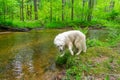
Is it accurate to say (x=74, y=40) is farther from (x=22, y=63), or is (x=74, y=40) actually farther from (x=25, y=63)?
(x=22, y=63)

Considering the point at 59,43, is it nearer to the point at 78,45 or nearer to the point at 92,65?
the point at 78,45

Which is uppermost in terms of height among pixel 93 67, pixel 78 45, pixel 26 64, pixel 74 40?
pixel 74 40

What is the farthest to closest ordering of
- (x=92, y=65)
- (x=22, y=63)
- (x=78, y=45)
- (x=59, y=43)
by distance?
(x=22, y=63) < (x=78, y=45) < (x=59, y=43) < (x=92, y=65)

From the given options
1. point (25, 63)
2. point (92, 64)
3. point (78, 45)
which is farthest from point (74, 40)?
point (25, 63)

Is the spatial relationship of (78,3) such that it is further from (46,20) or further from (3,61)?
(3,61)

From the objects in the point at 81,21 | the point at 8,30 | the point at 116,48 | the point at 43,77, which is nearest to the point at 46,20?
the point at 81,21

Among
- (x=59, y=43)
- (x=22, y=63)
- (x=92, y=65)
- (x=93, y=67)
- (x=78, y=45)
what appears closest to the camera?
(x=93, y=67)

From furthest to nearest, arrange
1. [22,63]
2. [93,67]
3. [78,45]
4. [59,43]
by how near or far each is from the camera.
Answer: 1. [22,63]
2. [78,45]
3. [59,43]
4. [93,67]

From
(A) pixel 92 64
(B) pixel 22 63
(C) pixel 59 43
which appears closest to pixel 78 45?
(C) pixel 59 43

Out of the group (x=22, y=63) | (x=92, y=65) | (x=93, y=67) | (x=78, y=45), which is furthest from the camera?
(x=22, y=63)

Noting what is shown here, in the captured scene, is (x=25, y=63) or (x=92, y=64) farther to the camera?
(x=25, y=63)

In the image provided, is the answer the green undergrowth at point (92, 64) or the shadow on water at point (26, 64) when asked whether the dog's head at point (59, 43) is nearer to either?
the green undergrowth at point (92, 64)

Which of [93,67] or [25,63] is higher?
[93,67]

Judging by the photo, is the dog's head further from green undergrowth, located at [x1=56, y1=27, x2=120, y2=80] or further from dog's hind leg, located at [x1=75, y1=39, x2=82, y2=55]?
dog's hind leg, located at [x1=75, y1=39, x2=82, y2=55]
